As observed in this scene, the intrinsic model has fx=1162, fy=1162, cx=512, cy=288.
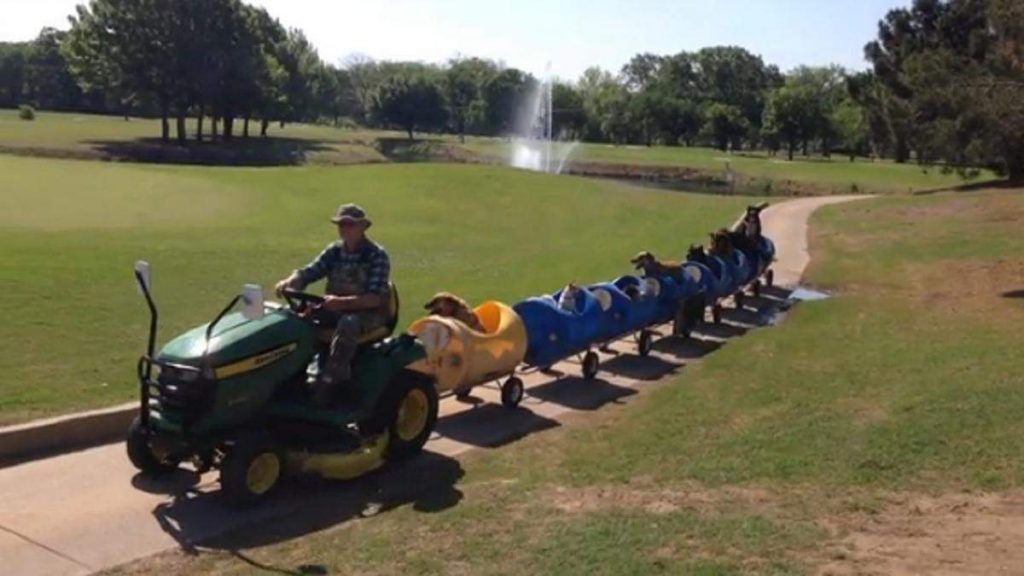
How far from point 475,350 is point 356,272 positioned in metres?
2.21

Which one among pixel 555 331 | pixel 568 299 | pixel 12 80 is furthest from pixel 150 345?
pixel 12 80

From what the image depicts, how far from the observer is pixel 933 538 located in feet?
21.7

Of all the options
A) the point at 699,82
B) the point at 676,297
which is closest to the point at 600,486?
the point at 676,297

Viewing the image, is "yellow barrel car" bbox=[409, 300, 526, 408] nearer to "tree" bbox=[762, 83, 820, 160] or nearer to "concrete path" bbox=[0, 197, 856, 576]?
"concrete path" bbox=[0, 197, 856, 576]

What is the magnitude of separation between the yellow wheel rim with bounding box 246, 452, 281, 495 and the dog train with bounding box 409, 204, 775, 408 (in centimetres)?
221

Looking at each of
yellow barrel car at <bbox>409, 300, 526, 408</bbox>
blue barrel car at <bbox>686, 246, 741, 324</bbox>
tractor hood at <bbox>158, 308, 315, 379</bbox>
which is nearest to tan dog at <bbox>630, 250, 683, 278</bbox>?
blue barrel car at <bbox>686, 246, 741, 324</bbox>

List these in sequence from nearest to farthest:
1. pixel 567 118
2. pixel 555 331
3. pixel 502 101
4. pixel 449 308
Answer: pixel 449 308, pixel 555 331, pixel 567 118, pixel 502 101

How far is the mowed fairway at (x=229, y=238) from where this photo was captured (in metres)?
12.4

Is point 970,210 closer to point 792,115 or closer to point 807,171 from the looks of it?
point 807,171

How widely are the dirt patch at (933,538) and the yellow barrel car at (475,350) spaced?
13.7 ft

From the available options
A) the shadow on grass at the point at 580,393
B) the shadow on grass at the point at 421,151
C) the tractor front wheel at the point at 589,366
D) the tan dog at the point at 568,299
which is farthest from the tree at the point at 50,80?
the shadow on grass at the point at 580,393

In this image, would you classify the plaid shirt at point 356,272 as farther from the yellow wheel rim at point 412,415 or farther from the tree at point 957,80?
the tree at point 957,80

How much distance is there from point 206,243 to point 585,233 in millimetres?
10736

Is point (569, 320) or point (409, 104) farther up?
point (409, 104)
